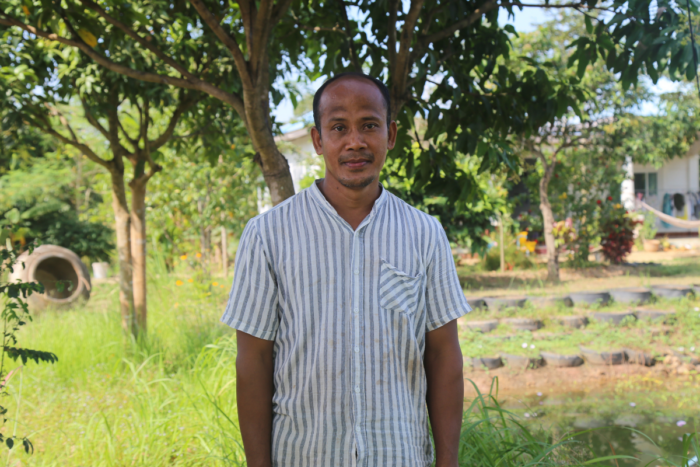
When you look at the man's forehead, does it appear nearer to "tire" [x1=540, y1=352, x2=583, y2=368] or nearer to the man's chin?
the man's chin

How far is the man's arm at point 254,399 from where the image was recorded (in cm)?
147

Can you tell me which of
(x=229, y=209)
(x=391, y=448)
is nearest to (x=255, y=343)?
(x=391, y=448)

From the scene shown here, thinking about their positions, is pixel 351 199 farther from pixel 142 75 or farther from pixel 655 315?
pixel 655 315

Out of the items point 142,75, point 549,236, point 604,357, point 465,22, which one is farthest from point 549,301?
point 142,75

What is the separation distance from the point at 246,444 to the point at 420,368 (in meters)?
0.51

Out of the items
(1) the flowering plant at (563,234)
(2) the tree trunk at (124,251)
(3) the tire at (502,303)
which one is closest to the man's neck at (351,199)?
(2) the tree trunk at (124,251)

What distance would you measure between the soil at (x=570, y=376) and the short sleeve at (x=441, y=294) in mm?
4169

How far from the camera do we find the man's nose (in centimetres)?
151

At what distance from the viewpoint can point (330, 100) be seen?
1.55m

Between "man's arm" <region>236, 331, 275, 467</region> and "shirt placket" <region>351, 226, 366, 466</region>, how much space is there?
24 centimetres

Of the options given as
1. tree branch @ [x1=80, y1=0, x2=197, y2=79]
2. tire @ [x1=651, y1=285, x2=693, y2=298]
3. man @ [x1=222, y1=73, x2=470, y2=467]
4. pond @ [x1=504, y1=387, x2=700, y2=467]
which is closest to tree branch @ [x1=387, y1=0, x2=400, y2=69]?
tree branch @ [x1=80, y1=0, x2=197, y2=79]

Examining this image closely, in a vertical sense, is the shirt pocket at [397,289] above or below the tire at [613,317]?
above

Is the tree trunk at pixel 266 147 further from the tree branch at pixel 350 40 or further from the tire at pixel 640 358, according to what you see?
the tire at pixel 640 358

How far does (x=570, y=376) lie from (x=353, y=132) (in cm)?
509
